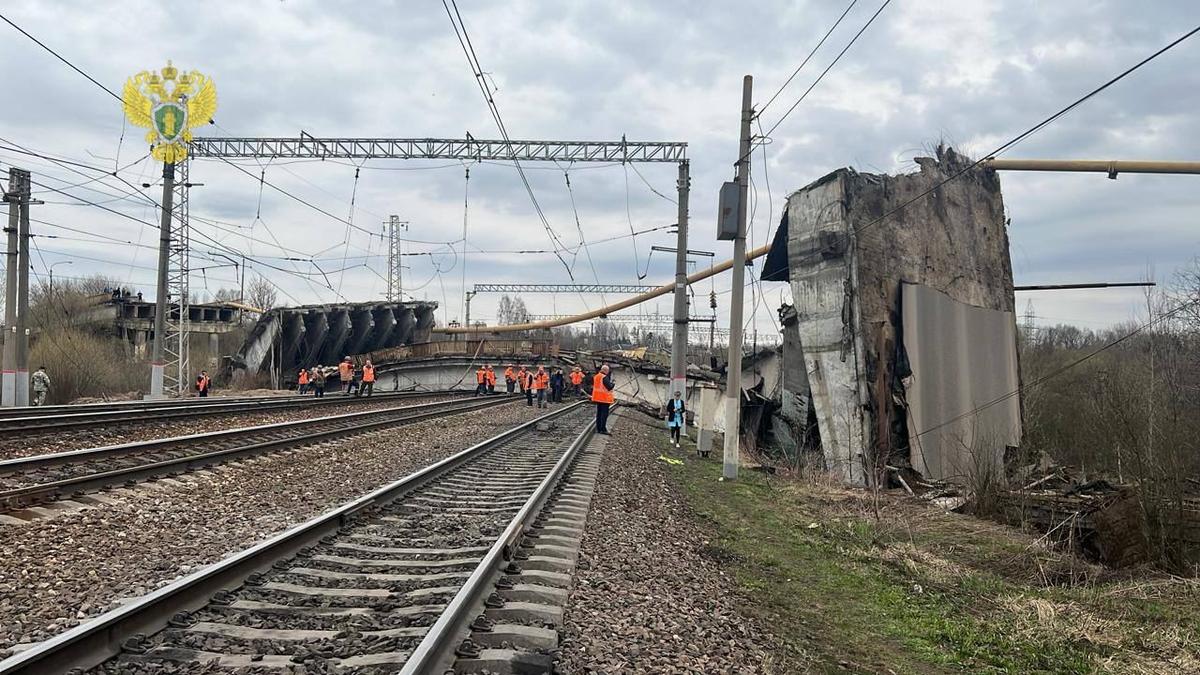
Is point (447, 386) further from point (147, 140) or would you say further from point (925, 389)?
point (925, 389)

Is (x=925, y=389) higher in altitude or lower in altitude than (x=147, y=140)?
lower

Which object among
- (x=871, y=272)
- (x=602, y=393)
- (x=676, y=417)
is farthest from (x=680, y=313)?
(x=871, y=272)

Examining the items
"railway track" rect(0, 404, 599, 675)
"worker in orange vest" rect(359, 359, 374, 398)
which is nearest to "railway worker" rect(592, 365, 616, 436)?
"railway track" rect(0, 404, 599, 675)

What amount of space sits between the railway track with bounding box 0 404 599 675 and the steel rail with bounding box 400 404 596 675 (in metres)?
0.01

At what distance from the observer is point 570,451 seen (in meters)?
14.4

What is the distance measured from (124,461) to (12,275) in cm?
1980

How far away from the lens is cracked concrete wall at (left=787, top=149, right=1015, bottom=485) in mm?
17312

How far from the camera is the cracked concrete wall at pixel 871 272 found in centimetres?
1731

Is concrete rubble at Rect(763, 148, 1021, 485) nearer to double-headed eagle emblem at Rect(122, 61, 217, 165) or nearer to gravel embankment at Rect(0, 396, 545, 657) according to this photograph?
gravel embankment at Rect(0, 396, 545, 657)

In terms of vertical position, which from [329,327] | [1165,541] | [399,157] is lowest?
[1165,541]

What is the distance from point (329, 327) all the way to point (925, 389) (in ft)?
141

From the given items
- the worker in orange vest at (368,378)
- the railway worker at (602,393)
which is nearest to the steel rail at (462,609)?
the railway worker at (602,393)

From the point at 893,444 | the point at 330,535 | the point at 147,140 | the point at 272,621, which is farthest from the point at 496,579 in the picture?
the point at 147,140

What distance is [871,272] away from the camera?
17.7 meters
